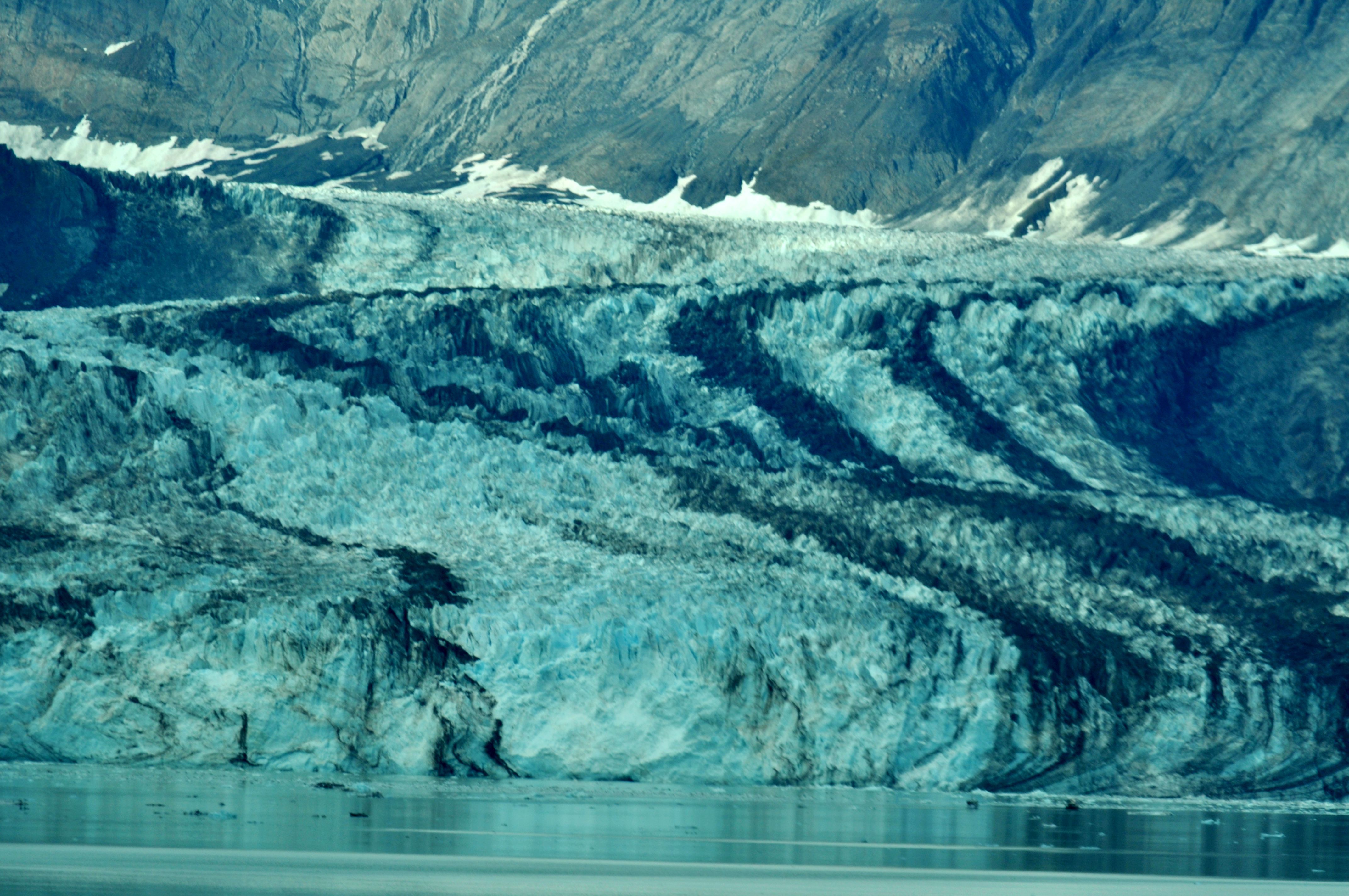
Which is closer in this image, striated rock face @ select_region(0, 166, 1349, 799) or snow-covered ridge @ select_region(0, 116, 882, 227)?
striated rock face @ select_region(0, 166, 1349, 799)

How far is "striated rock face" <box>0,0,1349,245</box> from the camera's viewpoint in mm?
74062

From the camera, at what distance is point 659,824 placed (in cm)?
2111

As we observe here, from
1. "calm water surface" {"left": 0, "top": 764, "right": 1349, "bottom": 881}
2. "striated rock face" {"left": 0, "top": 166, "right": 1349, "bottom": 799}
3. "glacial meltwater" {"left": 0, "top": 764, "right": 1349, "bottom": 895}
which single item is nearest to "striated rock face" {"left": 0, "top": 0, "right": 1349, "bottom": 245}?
"striated rock face" {"left": 0, "top": 166, "right": 1349, "bottom": 799}

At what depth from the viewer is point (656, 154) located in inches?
3499

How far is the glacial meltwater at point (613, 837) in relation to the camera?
16.2 m

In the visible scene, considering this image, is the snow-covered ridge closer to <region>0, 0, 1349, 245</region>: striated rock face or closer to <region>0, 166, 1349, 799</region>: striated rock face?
<region>0, 0, 1349, 245</region>: striated rock face

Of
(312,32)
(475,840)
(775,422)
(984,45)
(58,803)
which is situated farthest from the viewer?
(312,32)

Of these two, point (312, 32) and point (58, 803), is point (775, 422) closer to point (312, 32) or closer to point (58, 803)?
point (58, 803)

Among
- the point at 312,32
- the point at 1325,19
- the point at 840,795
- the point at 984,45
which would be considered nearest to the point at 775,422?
the point at 840,795

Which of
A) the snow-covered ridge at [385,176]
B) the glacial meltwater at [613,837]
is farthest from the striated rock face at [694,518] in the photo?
the snow-covered ridge at [385,176]

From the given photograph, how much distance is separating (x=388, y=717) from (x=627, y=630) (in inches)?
124

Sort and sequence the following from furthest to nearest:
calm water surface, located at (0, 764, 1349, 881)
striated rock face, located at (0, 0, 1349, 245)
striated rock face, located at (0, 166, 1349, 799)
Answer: striated rock face, located at (0, 0, 1349, 245), striated rock face, located at (0, 166, 1349, 799), calm water surface, located at (0, 764, 1349, 881)

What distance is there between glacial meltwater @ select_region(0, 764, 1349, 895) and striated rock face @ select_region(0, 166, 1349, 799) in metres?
0.83

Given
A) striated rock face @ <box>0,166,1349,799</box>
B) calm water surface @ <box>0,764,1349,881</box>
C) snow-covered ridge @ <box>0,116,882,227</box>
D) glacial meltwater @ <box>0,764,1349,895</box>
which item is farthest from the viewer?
snow-covered ridge @ <box>0,116,882,227</box>
